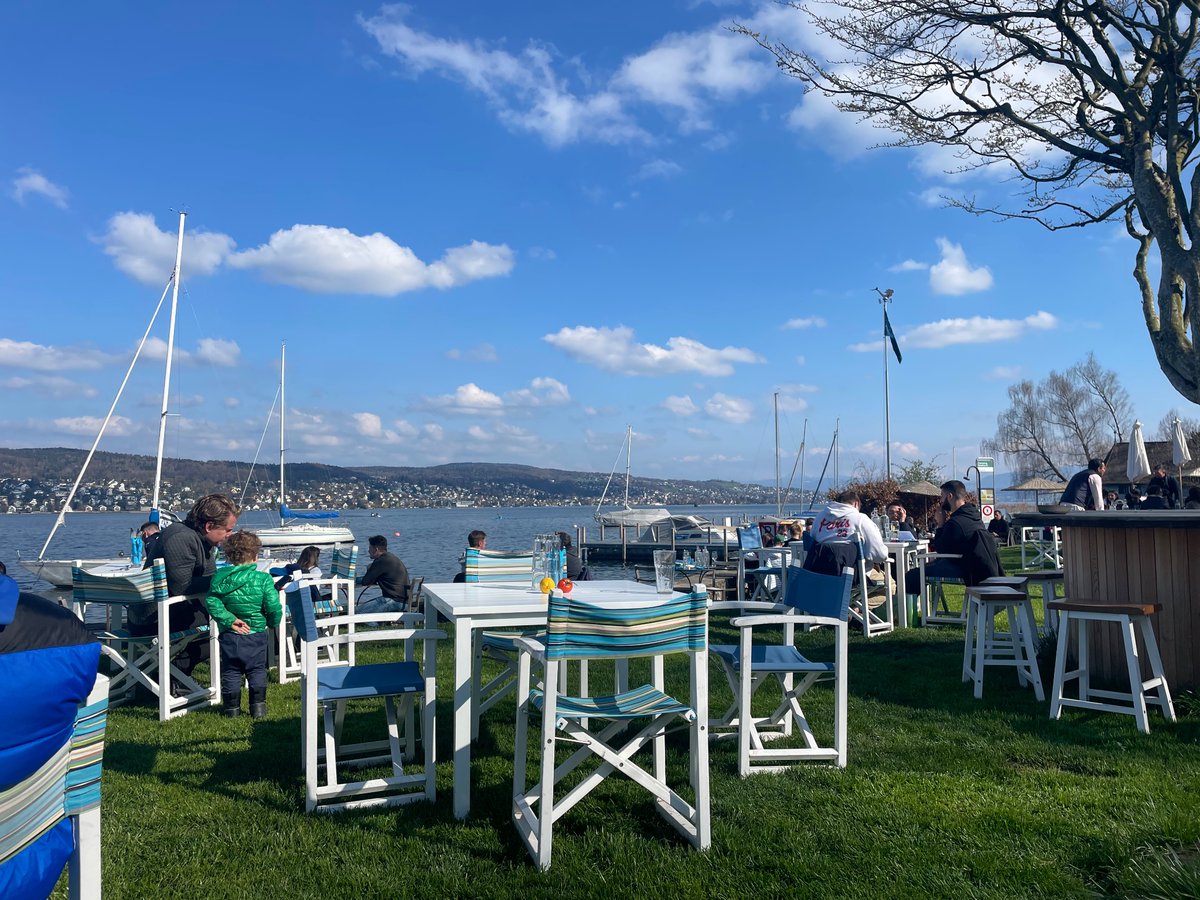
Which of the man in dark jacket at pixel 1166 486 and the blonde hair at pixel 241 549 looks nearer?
the blonde hair at pixel 241 549

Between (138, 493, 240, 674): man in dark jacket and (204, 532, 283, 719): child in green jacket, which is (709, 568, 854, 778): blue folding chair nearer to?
(204, 532, 283, 719): child in green jacket

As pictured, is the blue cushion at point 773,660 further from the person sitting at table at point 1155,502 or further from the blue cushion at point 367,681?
the person sitting at table at point 1155,502

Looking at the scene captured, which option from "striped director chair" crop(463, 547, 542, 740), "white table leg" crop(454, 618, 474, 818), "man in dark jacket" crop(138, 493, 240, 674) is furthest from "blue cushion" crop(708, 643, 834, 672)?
"man in dark jacket" crop(138, 493, 240, 674)

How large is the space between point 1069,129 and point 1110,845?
8.79 m

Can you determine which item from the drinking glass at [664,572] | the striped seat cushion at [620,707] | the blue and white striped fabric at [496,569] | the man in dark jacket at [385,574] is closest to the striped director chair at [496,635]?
the blue and white striped fabric at [496,569]

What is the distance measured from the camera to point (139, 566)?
7.75 meters

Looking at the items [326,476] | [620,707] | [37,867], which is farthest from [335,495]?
[37,867]

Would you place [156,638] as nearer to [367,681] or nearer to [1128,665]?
[367,681]

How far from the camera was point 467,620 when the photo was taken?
12.5ft

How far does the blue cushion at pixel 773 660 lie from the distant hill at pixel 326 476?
1851cm

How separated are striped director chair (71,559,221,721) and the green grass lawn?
0.70 meters

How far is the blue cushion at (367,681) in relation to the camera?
396cm

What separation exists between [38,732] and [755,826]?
2.72 metres

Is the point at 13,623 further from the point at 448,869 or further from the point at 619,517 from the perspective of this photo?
the point at 619,517
